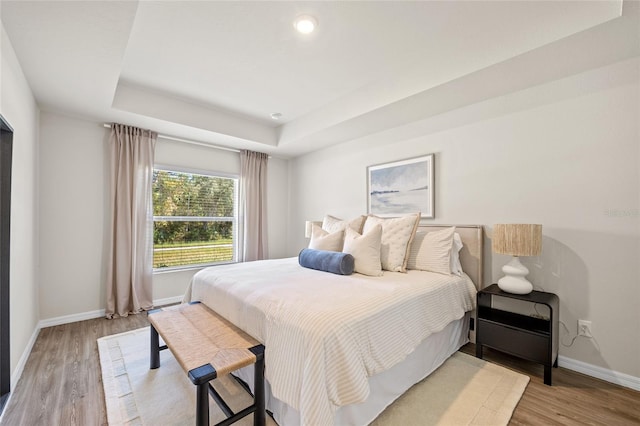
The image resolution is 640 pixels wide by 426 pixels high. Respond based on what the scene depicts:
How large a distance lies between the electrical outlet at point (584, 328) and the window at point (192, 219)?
166 inches

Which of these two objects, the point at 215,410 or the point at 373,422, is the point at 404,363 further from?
the point at 215,410

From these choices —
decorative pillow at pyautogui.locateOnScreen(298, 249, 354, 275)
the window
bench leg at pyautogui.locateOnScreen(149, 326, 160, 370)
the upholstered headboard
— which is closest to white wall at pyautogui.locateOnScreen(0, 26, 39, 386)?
bench leg at pyautogui.locateOnScreen(149, 326, 160, 370)

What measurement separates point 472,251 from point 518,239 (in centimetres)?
57

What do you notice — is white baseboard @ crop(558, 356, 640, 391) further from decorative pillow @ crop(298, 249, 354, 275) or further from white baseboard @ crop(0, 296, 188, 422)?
white baseboard @ crop(0, 296, 188, 422)

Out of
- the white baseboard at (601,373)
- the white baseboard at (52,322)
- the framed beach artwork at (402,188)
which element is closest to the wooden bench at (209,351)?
the white baseboard at (52,322)

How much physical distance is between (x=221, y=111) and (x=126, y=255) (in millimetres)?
2152

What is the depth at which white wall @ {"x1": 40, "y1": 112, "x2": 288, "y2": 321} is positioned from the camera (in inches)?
121

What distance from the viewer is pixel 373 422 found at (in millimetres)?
1626

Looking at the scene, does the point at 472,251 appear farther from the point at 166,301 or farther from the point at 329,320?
the point at 166,301

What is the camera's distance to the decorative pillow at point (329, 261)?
2432 mm

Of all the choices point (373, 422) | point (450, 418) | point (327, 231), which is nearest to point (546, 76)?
point (327, 231)

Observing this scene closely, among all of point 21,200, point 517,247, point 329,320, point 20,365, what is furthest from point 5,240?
point 517,247

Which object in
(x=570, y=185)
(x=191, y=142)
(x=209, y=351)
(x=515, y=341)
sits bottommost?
(x=515, y=341)

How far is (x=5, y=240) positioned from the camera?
192cm
